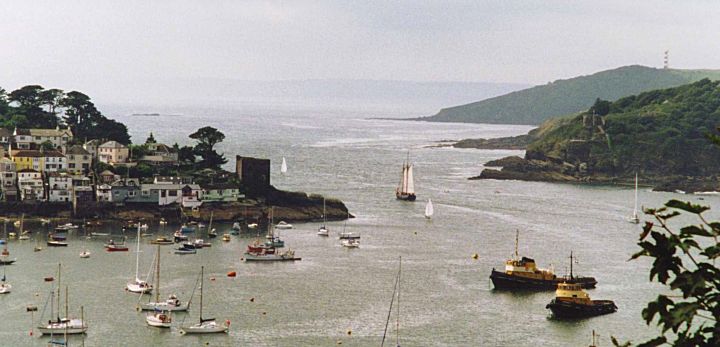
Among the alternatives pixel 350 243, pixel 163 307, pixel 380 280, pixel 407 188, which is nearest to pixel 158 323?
pixel 163 307

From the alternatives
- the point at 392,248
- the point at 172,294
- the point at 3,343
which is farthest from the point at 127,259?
the point at 3,343

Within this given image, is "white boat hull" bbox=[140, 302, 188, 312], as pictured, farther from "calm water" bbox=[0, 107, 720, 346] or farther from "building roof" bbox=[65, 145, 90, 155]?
"building roof" bbox=[65, 145, 90, 155]

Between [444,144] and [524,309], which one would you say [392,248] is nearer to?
[524,309]

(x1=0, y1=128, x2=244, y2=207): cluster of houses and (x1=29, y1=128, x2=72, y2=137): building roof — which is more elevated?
(x1=29, y1=128, x2=72, y2=137): building roof

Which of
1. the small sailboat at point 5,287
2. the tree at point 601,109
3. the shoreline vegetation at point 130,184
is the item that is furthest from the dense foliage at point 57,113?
the tree at point 601,109

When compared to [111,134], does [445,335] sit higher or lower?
lower

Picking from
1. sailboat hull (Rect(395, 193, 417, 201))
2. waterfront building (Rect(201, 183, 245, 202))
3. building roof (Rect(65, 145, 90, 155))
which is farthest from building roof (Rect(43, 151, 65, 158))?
sailboat hull (Rect(395, 193, 417, 201))
